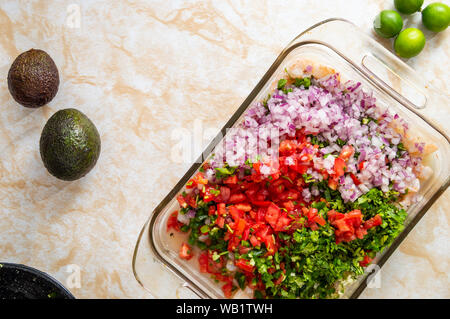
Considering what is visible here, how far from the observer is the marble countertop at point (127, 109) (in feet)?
6.95

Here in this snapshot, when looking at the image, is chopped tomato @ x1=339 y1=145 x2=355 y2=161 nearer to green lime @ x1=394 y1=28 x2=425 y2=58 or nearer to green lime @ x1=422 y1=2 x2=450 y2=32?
green lime @ x1=394 y1=28 x2=425 y2=58

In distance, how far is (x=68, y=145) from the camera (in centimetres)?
187

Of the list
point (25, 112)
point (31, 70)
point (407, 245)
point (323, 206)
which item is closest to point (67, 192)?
point (25, 112)

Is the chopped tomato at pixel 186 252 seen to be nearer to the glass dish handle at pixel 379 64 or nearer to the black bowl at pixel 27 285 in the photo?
the black bowl at pixel 27 285

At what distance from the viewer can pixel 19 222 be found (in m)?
2.17

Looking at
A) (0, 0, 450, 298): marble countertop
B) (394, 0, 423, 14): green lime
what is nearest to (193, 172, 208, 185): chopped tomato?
(0, 0, 450, 298): marble countertop

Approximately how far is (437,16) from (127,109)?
1.44m

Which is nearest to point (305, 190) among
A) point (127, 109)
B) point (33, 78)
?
point (127, 109)

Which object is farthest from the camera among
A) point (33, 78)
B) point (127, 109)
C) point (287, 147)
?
point (127, 109)

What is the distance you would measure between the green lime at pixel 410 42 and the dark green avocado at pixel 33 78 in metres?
1.51

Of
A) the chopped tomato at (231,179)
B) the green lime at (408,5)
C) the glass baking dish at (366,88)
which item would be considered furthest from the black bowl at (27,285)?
the green lime at (408,5)

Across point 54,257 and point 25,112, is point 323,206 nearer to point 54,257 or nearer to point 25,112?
point 54,257

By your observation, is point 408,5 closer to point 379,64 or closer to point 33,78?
point 379,64
